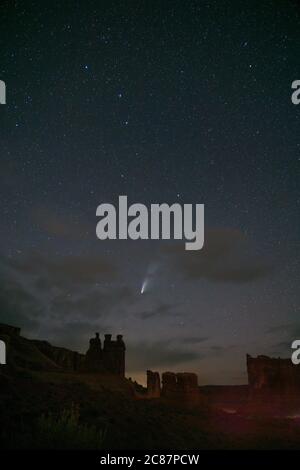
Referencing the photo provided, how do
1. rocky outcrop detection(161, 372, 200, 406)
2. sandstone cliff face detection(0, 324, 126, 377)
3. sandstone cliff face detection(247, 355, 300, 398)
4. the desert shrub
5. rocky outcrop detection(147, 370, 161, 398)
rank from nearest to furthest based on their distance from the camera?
1. the desert shrub
2. sandstone cliff face detection(0, 324, 126, 377)
3. rocky outcrop detection(147, 370, 161, 398)
4. rocky outcrop detection(161, 372, 200, 406)
5. sandstone cliff face detection(247, 355, 300, 398)

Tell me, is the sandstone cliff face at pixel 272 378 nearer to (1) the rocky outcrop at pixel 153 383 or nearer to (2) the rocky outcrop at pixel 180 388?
(2) the rocky outcrop at pixel 180 388

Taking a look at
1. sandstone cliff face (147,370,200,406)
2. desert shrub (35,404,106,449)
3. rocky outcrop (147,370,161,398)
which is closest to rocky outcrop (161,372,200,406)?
sandstone cliff face (147,370,200,406)

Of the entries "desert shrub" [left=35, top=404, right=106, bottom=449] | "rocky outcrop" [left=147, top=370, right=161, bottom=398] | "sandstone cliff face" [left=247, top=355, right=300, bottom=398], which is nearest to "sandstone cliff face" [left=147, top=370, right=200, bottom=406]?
"rocky outcrop" [left=147, top=370, right=161, bottom=398]

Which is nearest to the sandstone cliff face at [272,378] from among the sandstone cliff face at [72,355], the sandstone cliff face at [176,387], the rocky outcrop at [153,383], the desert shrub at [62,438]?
the sandstone cliff face at [176,387]

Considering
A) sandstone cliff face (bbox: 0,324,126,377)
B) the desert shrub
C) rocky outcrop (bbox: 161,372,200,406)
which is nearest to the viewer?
the desert shrub

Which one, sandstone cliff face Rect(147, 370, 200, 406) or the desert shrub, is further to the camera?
sandstone cliff face Rect(147, 370, 200, 406)

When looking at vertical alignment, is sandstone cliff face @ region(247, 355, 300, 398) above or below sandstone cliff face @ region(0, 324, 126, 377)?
below

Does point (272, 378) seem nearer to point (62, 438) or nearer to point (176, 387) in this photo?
point (176, 387)

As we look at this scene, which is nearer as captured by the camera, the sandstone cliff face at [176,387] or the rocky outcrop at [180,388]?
the sandstone cliff face at [176,387]

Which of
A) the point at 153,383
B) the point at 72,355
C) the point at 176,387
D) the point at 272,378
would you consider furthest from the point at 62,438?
the point at 272,378

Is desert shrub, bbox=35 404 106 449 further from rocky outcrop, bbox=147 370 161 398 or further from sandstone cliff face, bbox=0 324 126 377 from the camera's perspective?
rocky outcrop, bbox=147 370 161 398

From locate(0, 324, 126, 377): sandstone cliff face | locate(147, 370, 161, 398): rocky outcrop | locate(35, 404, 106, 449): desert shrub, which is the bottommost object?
locate(35, 404, 106, 449): desert shrub
